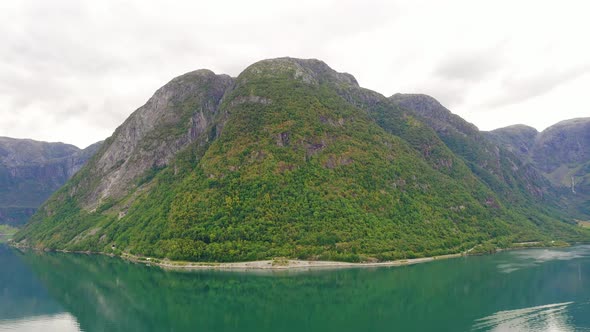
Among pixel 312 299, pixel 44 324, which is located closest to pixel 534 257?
pixel 312 299

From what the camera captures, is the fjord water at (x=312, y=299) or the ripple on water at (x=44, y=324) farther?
the ripple on water at (x=44, y=324)

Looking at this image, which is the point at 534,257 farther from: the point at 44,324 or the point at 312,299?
the point at 44,324

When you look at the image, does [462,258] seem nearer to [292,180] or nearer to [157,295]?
[292,180]

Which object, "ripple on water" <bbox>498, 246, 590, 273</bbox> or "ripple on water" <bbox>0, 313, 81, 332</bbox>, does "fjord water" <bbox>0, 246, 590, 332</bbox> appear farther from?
"ripple on water" <bbox>498, 246, 590, 273</bbox>

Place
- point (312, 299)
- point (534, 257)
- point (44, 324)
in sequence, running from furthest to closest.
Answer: point (534, 257), point (312, 299), point (44, 324)

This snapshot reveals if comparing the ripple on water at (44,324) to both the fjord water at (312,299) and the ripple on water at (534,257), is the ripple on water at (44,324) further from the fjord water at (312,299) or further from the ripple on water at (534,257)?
the ripple on water at (534,257)

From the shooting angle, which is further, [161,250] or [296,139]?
[296,139]

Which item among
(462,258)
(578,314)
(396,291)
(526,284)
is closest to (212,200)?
(396,291)

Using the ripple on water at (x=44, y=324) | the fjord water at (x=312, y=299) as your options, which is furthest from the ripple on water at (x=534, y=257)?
the ripple on water at (x=44, y=324)
